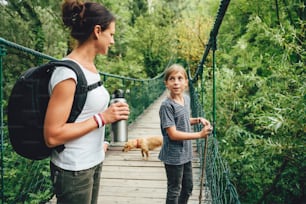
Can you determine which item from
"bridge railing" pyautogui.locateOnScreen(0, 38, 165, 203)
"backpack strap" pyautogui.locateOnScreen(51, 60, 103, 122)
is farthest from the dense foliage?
"backpack strap" pyautogui.locateOnScreen(51, 60, 103, 122)

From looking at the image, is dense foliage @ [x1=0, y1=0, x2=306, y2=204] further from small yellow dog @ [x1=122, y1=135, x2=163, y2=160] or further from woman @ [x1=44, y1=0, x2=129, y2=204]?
woman @ [x1=44, y1=0, x2=129, y2=204]

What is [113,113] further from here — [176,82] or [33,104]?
[176,82]

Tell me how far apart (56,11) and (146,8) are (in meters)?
10.2

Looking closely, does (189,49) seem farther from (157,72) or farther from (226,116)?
(226,116)

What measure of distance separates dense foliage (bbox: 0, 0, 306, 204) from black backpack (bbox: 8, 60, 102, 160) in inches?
69.4

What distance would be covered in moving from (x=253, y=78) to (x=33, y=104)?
3.32 meters

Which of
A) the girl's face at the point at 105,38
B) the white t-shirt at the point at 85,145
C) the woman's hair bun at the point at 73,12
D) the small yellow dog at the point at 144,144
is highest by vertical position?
the woman's hair bun at the point at 73,12

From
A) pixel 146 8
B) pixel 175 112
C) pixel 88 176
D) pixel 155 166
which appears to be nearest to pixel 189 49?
pixel 146 8

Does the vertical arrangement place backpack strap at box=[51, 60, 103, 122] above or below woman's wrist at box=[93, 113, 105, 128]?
above

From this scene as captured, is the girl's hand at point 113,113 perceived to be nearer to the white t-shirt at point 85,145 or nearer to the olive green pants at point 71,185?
the white t-shirt at point 85,145

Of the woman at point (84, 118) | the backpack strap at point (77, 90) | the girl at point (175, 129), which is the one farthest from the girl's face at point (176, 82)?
the backpack strap at point (77, 90)

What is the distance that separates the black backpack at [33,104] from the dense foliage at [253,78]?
1763 mm

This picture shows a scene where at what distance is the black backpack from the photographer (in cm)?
105

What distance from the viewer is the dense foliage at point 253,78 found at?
3180 millimetres
